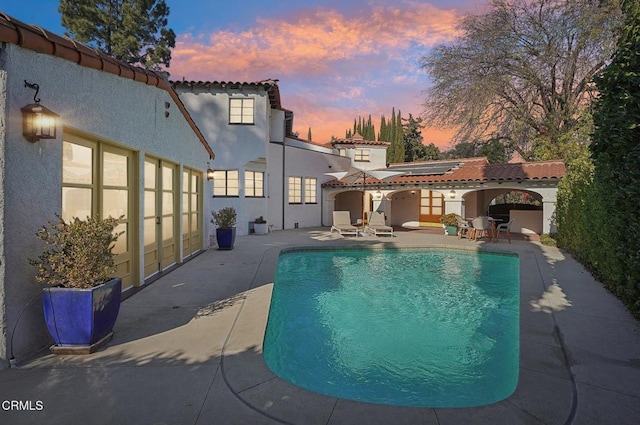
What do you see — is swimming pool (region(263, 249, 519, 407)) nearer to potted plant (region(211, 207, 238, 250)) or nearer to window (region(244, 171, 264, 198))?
potted plant (region(211, 207, 238, 250))

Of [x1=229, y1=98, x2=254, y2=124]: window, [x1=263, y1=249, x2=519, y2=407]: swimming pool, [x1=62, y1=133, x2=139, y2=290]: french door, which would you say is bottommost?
[x1=263, y1=249, x2=519, y2=407]: swimming pool

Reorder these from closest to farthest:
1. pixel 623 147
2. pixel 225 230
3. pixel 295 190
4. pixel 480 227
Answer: pixel 623 147
pixel 225 230
pixel 480 227
pixel 295 190

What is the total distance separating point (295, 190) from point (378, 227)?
20.5ft

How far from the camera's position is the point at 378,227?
1675cm

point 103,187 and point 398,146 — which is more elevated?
point 398,146

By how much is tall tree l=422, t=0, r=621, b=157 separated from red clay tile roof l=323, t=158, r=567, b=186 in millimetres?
4029

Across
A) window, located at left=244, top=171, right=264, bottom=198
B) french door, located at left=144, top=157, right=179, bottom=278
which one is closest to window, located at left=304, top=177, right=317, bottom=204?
window, located at left=244, top=171, right=264, bottom=198

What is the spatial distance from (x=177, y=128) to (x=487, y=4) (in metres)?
22.0

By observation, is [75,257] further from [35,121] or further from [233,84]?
[233,84]

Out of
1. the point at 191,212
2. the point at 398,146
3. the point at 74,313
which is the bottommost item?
the point at 74,313

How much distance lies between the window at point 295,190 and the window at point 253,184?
2.57 meters

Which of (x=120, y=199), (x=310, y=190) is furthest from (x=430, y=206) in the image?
(x=120, y=199)

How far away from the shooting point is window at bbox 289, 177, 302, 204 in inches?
808

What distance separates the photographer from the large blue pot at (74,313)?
364 centimetres
